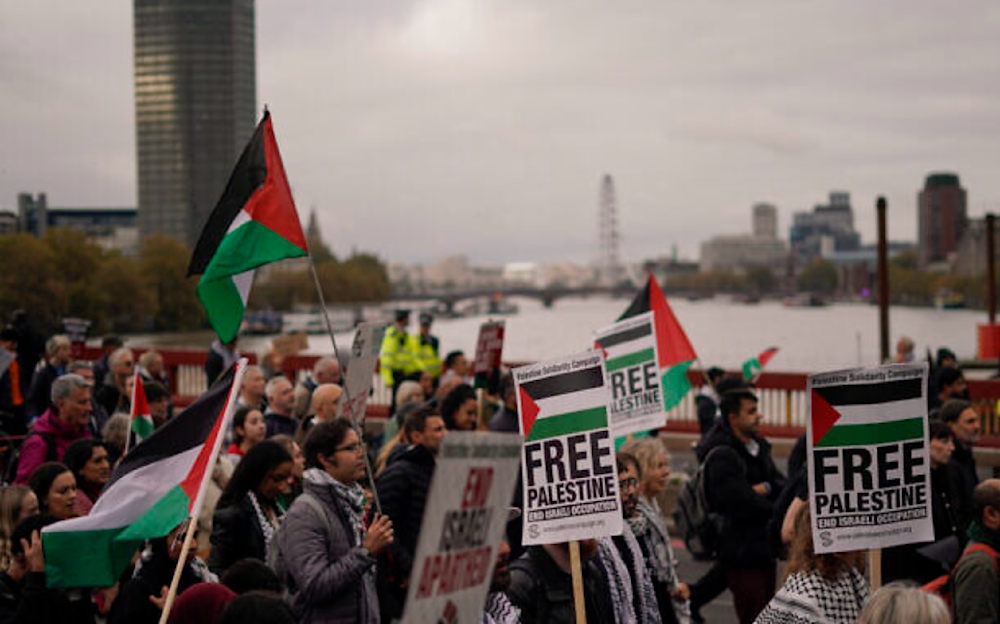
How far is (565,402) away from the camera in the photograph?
618 cm

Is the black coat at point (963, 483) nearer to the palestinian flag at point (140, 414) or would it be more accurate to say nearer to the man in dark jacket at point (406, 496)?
the man in dark jacket at point (406, 496)

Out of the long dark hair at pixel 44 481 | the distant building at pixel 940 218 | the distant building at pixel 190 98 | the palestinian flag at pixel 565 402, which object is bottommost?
the long dark hair at pixel 44 481

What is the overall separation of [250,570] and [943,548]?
3.98m

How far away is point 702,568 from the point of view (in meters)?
12.0

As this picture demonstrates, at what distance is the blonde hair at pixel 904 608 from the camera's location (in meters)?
4.38

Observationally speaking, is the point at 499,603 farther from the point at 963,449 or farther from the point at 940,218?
the point at 940,218

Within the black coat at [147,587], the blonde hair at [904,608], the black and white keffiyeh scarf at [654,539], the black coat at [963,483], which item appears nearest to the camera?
the blonde hair at [904,608]

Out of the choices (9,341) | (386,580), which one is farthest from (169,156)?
(386,580)

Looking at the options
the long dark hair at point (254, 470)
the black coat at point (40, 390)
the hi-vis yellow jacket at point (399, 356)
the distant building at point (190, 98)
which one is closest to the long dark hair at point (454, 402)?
the long dark hair at point (254, 470)

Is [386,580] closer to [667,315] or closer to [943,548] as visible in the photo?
[943,548]

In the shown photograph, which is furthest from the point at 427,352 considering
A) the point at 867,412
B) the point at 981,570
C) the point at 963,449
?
the point at 981,570

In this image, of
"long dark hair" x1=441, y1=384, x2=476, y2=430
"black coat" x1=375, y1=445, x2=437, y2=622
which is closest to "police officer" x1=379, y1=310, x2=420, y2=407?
"long dark hair" x1=441, y1=384, x2=476, y2=430

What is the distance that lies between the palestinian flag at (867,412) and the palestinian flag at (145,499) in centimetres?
274

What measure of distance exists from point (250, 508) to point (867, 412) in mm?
3105
